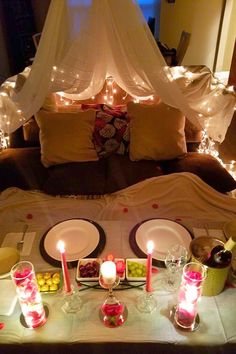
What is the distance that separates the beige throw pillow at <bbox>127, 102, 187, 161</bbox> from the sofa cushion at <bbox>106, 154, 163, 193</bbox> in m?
0.06

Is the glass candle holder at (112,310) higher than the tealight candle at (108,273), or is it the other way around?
the tealight candle at (108,273)

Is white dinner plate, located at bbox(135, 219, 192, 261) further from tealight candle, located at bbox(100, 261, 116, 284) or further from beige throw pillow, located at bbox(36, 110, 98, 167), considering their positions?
beige throw pillow, located at bbox(36, 110, 98, 167)

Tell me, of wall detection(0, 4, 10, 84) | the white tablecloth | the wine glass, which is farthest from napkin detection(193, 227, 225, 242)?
wall detection(0, 4, 10, 84)

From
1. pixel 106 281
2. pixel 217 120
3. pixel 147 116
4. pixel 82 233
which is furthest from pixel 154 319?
pixel 217 120

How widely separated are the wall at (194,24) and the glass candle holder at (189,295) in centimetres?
535

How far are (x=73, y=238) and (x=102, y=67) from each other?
1388 mm

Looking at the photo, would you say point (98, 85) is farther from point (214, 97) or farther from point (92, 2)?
point (214, 97)

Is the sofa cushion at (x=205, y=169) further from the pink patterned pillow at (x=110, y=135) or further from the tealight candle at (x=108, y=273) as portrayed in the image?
the tealight candle at (x=108, y=273)

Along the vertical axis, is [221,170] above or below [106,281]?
below

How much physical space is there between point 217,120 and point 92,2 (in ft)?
3.98

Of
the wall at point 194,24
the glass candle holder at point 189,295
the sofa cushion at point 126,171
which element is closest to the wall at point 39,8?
the wall at point 194,24

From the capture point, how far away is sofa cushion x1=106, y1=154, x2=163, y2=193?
187 centimetres

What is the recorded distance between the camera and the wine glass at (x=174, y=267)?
40.9 inches

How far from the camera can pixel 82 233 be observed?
1.28 meters
